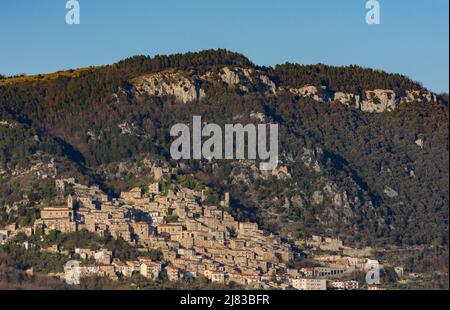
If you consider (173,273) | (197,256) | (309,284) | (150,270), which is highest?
(197,256)

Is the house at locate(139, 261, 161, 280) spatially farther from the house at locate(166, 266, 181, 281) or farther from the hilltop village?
the house at locate(166, 266, 181, 281)

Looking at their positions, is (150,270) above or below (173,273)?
above

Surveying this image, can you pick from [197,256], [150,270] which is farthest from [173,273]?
[197,256]

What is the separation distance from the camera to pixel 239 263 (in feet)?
638

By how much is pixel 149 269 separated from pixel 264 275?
6.91 meters

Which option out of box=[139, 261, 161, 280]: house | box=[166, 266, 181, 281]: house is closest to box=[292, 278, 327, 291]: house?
box=[166, 266, 181, 281]: house

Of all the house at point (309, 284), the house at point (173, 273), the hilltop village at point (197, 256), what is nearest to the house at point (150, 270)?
the hilltop village at point (197, 256)

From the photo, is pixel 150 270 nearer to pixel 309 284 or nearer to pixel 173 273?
pixel 173 273

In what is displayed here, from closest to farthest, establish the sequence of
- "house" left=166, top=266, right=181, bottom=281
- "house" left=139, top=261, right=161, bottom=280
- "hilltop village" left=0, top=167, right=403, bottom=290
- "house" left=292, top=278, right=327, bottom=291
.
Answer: "house" left=292, top=278, right=327, bottom=291 < "house" left=139, top=261, right=161, bottom=280 < "house" left=166, top=266, right=181, bottom=281 < "hilltop village" left=0, top=167, right=403, bottom=290

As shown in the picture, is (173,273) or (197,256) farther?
(197,256)

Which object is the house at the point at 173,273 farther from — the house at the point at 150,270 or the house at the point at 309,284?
the house at the point at 309,284

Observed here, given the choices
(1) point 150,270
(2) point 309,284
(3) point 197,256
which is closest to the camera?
(2) point 309,284

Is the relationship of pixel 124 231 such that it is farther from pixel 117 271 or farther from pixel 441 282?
pixel 441 282
